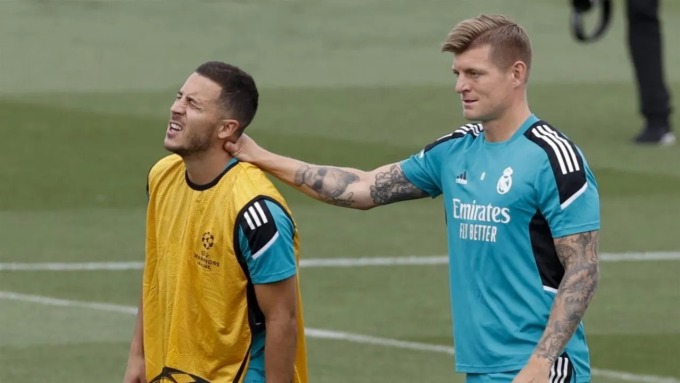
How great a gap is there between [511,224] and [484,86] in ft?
1.74

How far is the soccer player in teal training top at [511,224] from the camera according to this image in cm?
637

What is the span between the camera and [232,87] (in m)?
6.82

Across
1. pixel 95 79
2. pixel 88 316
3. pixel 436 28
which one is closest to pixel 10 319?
pixel 88 316

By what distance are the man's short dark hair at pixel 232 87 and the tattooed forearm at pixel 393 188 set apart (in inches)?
29.4

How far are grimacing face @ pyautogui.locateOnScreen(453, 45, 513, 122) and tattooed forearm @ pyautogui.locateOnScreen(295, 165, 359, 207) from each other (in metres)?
1.00

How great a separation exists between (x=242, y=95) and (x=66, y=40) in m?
18.0

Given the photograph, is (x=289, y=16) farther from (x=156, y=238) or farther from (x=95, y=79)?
(x=156, y=238)

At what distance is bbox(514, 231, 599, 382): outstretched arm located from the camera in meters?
6.28

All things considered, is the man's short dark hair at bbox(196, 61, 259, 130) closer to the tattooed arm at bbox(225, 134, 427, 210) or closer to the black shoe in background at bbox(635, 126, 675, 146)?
the tattooed arm at bbox(225, 134, 427, 210)

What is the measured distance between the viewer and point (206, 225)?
6.68 meters

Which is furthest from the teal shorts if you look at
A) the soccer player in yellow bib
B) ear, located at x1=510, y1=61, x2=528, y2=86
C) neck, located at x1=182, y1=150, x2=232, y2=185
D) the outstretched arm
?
neck, located at x1=182, y1=150, x2=232, y2=185

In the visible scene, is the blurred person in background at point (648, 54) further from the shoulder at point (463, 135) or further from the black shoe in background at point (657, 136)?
the shoulder at point (463, 135)

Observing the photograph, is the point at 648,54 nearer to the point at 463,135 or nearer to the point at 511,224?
the point at 463,135

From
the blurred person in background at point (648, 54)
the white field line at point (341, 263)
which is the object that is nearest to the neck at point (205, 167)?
the white field line at point (341, 263)
